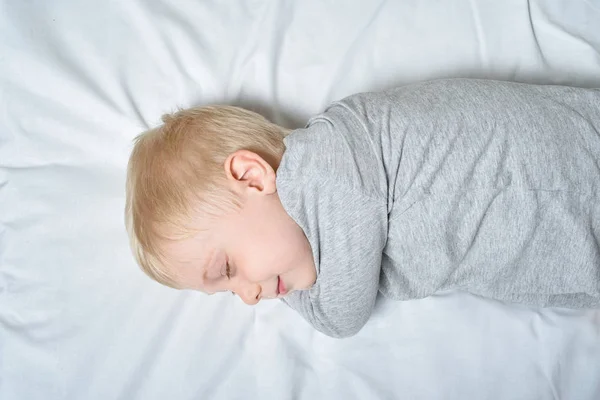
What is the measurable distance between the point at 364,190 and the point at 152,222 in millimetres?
350

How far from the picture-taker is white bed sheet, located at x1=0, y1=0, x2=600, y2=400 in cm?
123

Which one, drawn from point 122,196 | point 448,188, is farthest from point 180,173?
point 448,188

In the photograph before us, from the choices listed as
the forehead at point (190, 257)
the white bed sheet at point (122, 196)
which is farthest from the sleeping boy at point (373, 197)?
the white bed sheet at point (122, 196)

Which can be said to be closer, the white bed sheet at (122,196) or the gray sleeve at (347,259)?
the gray sleeve at (347,259)

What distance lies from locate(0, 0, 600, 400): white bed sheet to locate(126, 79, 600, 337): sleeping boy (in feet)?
0.52

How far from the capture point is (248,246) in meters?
1.08

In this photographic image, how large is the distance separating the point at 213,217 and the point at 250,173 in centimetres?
10

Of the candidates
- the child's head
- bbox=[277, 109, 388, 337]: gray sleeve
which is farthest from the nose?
bbox=[277, 109, 388, 337]: gray sleeve

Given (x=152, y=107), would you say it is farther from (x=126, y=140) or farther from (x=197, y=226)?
(x=197, y=226)

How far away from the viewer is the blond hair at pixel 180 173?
108 cm

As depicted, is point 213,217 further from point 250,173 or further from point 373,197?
point 373,197

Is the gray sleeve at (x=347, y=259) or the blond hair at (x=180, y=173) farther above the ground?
the blond hair at (x=180, y=173)

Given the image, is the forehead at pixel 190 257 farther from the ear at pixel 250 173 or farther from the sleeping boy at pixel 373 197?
the ear at pixel 250 173

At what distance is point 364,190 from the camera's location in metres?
1.07
